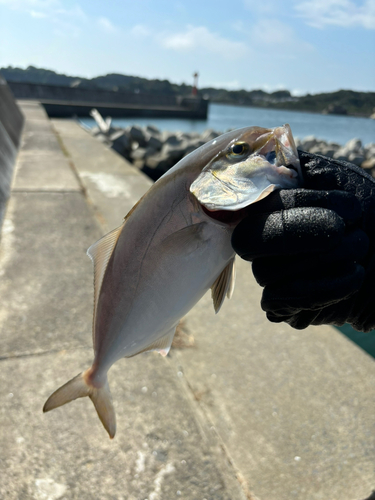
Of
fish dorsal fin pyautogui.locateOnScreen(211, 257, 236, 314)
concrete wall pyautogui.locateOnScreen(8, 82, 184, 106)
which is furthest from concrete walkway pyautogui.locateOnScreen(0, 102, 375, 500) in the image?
concrete wall pyautogui.locateOnScreen(8, 82, 184, 106)

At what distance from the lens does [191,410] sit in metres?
2.20

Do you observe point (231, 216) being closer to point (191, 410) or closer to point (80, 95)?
point (191, 410)

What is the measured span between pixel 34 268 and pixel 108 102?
123 ft

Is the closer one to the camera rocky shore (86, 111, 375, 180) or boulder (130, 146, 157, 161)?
rocky shore (86, 111, 375, 180)

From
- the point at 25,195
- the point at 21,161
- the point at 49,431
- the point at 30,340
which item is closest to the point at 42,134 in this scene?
the point at 21,161

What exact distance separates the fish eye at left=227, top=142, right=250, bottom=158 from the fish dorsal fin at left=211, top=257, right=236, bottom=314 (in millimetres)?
412

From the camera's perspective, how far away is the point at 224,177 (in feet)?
4.00

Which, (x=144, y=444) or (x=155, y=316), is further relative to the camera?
(x=144, y=444)

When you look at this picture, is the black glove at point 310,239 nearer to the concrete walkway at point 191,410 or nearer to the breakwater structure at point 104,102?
the concrete walkway at point 191,410

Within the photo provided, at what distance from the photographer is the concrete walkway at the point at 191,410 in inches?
71.0

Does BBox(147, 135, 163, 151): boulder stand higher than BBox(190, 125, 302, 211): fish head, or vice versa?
BBox(190, 125, 302, 211): fish head

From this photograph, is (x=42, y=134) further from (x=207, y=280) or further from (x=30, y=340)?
(x=207, y=280)

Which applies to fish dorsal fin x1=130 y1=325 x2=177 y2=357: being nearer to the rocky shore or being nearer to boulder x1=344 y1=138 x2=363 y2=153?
the rocky shore

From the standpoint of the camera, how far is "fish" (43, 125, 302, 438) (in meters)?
1.22
